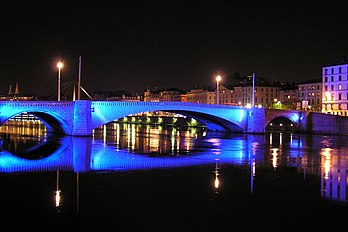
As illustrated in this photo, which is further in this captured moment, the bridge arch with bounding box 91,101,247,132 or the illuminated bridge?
the bridge arch with bounding box 91,101,247,132

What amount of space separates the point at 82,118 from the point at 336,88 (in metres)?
46.4

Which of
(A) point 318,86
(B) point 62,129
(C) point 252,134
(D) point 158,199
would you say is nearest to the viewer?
(D) point 158,199

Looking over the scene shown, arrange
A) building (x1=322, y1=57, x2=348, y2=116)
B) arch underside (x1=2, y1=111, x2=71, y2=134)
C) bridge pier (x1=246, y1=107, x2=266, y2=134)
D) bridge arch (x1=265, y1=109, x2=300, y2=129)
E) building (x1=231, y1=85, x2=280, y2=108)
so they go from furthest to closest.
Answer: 1. building (x1=231, y1=85, x2=280, y2=108)
2. building (x1=322, y1=57, x2=348, y2=116)
3. bridge arch (x1=265, y1=109, x2=300, y2=129)
4. bridge pier (x1=246, y1=107, x2=266, y2=134)
5. arch underside (x1=2, y1=111, x2=71, y2=134)

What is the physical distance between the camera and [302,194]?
51.9 ft

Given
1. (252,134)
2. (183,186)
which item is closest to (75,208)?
(183,186)

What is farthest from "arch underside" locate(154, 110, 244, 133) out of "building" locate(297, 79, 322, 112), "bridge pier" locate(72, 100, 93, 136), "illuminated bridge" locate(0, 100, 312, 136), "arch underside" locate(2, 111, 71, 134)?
"building" locate(297, 79, 322, 112)

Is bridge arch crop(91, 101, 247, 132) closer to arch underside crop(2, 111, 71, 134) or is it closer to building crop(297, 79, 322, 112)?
arch underside crop(2, 111, 71, 134)

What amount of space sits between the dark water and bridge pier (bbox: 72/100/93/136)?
15.8 meters

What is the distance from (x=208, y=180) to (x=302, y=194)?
4.15m

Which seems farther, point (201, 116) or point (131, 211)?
point (201, 116)

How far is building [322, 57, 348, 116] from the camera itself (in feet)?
232

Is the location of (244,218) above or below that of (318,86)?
below

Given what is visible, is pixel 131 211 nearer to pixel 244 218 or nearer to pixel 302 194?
pixel 244 218

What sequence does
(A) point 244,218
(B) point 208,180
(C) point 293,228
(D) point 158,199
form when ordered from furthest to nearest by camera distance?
1. (B) point 208,180
2. (D) point 158,199
3. (A) point 244,218
4. (C) point 293,228
